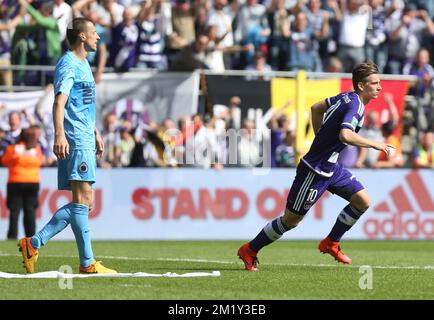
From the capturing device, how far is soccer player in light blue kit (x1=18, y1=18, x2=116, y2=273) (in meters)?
10.8

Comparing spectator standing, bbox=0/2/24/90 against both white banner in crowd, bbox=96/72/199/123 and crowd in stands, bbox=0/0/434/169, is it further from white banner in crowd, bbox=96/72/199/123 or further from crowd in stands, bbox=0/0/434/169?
white banner in crowd, bbox=96/72/199/123

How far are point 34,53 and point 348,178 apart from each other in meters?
12.1

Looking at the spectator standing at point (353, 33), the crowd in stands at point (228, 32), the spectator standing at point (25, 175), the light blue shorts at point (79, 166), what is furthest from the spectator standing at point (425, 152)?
the light blue shorts at point (79, 166)

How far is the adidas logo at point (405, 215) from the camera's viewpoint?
23.2 m

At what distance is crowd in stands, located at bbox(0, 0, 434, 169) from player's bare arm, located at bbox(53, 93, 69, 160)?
1079 cm

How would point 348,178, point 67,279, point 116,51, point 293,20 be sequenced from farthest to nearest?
point 293,20 → point 116,51 → point 348,178 → point 67,279

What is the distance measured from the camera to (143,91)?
2300 cm

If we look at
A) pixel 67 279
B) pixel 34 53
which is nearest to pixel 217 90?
pixel 34 53

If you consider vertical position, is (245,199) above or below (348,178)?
below

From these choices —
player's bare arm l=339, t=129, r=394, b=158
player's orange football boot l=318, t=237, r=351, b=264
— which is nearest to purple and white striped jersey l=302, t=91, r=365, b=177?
player's bare arm l=339, t=129, r=394, b=158

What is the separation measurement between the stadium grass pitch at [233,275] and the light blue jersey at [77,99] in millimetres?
1394

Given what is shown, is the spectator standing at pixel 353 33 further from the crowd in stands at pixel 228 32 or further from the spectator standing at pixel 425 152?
the spectator standing at pixel 425 152

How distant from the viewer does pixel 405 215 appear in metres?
23.3

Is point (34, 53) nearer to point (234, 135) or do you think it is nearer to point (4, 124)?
point (4, 124)
